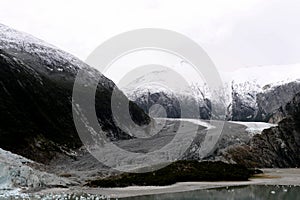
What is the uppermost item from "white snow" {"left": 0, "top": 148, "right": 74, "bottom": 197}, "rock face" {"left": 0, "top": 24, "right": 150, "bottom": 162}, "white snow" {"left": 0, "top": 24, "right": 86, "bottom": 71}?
"white snow" {"left": 0, "top": 24, "right": 86, "bottom": 71}

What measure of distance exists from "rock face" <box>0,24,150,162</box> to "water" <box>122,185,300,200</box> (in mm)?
38017

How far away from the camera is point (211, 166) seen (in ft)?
198

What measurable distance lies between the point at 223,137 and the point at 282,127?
1285 centimetres

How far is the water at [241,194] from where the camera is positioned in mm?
38875

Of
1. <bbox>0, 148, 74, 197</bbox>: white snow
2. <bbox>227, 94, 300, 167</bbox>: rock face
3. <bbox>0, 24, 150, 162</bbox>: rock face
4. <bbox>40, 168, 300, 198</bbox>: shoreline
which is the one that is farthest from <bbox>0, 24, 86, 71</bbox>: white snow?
<bbox>40, 168, 300, 198</bbox>: shoreline

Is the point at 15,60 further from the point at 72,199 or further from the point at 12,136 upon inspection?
the point at 72,199

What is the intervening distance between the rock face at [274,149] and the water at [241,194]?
29.1m

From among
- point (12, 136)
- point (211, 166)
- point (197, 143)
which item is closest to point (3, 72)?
point (12, 136)

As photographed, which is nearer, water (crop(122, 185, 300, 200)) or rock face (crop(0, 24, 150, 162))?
water (crop(122, 185, 300, 200))

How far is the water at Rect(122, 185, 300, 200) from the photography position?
38.9m

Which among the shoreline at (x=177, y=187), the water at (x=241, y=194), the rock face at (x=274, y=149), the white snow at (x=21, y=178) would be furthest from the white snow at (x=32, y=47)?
the water at (x=241, y=194)

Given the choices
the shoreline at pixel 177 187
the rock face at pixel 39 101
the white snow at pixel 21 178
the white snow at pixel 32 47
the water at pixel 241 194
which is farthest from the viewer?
the white snow at pixel 32 47

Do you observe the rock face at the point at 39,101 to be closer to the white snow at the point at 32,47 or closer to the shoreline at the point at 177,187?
the white snow at the point at 32,47

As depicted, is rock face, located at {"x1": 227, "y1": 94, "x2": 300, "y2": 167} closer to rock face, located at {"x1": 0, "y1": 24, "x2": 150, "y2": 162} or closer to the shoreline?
the shoreline
